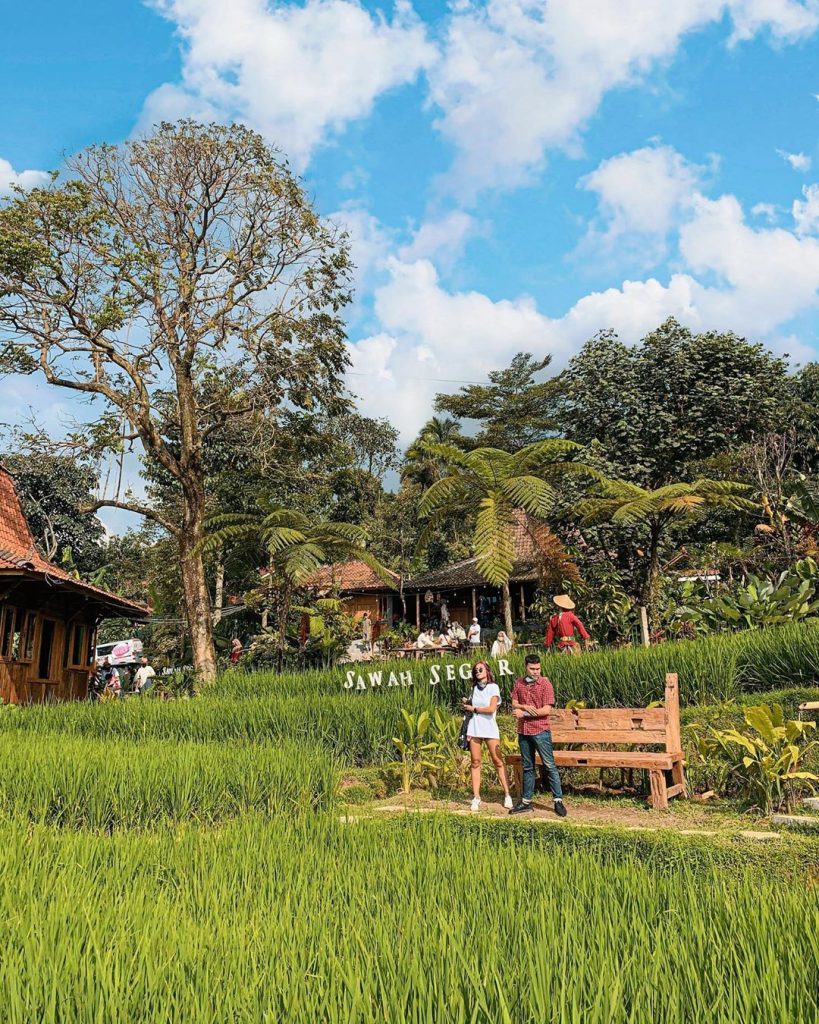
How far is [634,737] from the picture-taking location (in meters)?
7.60

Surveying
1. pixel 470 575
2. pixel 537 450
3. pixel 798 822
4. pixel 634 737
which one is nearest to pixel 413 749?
pixel 634 737

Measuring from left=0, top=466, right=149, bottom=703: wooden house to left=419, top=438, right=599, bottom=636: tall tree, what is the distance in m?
6.68

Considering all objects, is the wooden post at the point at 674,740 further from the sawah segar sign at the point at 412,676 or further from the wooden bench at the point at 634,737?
the sawah segar sign at the point at 412,676

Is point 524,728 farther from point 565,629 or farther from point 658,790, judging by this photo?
point 565,629

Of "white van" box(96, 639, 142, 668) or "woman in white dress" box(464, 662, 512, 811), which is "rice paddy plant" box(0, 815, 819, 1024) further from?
"white van" box(96, 639, 142, 668)

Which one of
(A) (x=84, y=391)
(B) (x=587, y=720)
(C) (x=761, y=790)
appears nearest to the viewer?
(C) (x=761, y=790)

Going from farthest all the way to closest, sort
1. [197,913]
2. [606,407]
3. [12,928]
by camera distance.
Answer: [606,407] → [197,913] → [12,928]

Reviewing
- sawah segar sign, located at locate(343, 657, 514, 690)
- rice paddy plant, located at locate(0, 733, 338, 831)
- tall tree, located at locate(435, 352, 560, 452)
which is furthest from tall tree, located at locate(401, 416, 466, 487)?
rice paddy plant, located at locate(0, 733, 338, 831)

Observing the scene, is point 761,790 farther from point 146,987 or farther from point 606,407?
point 606,407

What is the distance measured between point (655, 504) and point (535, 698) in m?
7.18

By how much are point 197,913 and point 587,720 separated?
5.35 m

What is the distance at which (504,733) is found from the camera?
1027 centimetres

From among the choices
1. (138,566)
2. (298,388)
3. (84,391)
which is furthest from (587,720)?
(138,566)

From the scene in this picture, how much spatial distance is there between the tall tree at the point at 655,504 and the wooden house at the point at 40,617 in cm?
952
